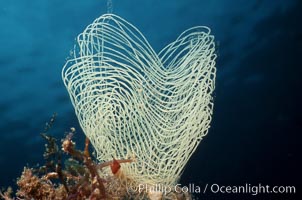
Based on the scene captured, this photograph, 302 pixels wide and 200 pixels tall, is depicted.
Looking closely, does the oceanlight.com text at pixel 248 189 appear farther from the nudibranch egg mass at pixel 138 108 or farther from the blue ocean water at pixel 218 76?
the blue ocean water at pixel 218 76

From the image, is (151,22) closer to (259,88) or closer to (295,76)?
(259,88)

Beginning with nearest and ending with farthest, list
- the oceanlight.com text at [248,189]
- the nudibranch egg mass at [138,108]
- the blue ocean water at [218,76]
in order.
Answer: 1. the nudibranch egg mass at [138,108]
2. the oceanlight.com text at [248,189]
3. the blue ocean water at [218,76]

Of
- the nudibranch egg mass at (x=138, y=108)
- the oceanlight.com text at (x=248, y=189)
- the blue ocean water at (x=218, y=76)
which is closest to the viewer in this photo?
the nudibranch egg mass at (x=138, y=108)

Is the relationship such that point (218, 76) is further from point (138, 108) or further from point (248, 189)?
point (138, 108)

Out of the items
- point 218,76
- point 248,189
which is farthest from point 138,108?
point 218,76

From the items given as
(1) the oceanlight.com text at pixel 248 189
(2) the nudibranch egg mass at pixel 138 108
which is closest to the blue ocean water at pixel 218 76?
(1) the oceanlight.com text at pixel 248 189

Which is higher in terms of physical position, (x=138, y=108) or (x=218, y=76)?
(x=218, y=76)

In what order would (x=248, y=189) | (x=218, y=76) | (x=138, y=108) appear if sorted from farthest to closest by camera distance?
(x=218, y=76), (x=248, y=189), (x=138, y=108)

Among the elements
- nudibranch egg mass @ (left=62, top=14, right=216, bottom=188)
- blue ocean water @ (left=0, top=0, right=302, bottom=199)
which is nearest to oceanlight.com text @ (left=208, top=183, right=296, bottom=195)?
nudibranch egg mass @ (left=62, top=14, right=216, bottom=188)
